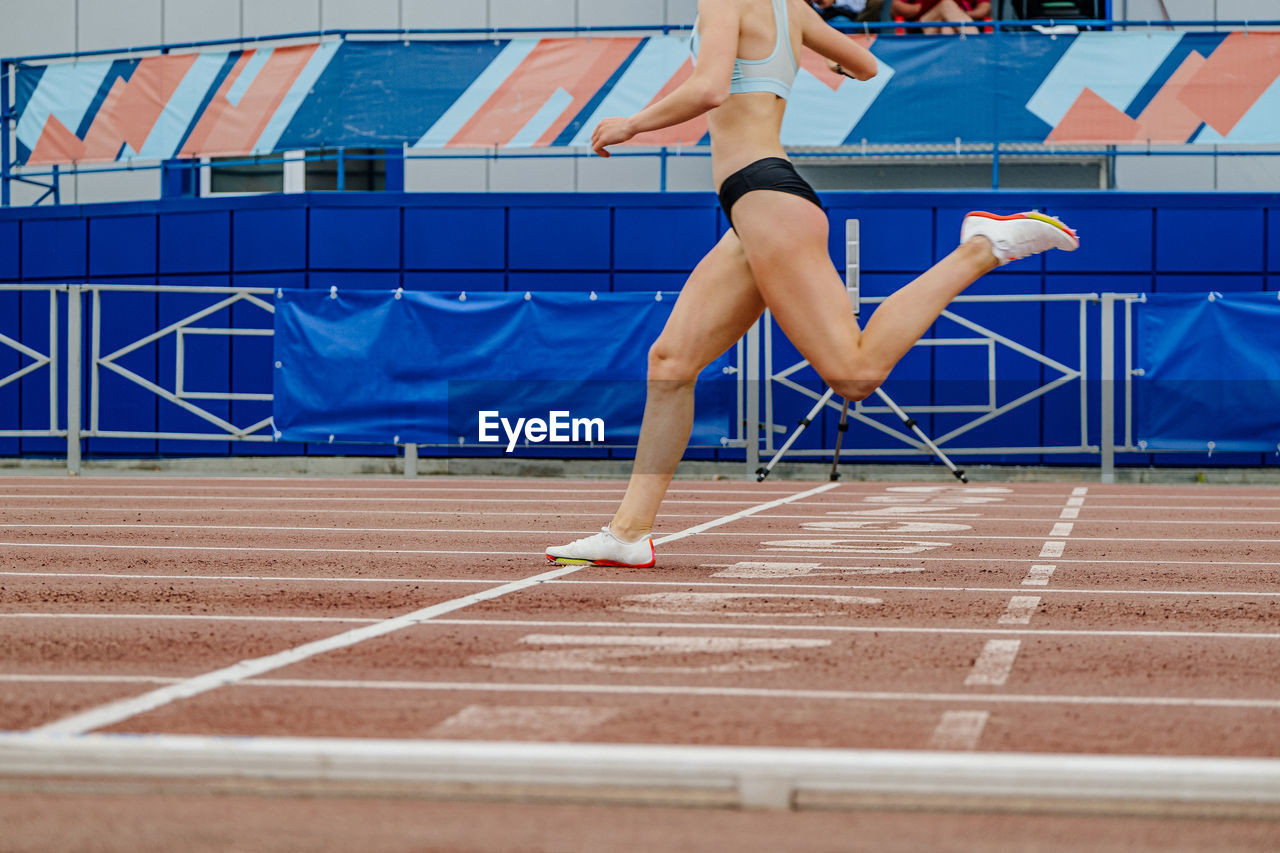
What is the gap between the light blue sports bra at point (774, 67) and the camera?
18.6ft

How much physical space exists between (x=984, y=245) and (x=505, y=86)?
1088 cm

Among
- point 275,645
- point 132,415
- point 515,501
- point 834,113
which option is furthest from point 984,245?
point 132,415

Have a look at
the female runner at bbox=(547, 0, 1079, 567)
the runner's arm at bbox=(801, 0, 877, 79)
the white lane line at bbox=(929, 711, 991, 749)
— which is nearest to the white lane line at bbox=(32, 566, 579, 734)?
the female runner at bbox=(547, 0, 1079, 567)

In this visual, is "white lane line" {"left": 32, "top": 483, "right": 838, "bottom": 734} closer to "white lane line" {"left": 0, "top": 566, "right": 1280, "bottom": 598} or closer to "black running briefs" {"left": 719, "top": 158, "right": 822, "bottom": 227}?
"white lane line" {"left": 0, "top": 566, "right": 1280, "bottom": 598}

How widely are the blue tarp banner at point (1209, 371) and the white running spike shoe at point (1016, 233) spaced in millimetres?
9215

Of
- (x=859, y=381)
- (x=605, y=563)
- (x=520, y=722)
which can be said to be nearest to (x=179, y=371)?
(x=605, y=563)

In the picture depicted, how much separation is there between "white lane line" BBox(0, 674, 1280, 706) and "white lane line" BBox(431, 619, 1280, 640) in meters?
0.95

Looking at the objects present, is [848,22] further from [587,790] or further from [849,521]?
[587,790]

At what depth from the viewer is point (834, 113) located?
15258mm

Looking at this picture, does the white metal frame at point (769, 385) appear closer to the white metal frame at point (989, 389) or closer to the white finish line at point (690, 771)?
the white metal frame at point (989, 389)

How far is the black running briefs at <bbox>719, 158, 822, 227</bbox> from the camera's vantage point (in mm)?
5469

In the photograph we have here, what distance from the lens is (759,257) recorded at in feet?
17.9

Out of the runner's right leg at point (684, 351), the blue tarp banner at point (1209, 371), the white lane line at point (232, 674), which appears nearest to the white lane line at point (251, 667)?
the white lane line at point (232, 674)
